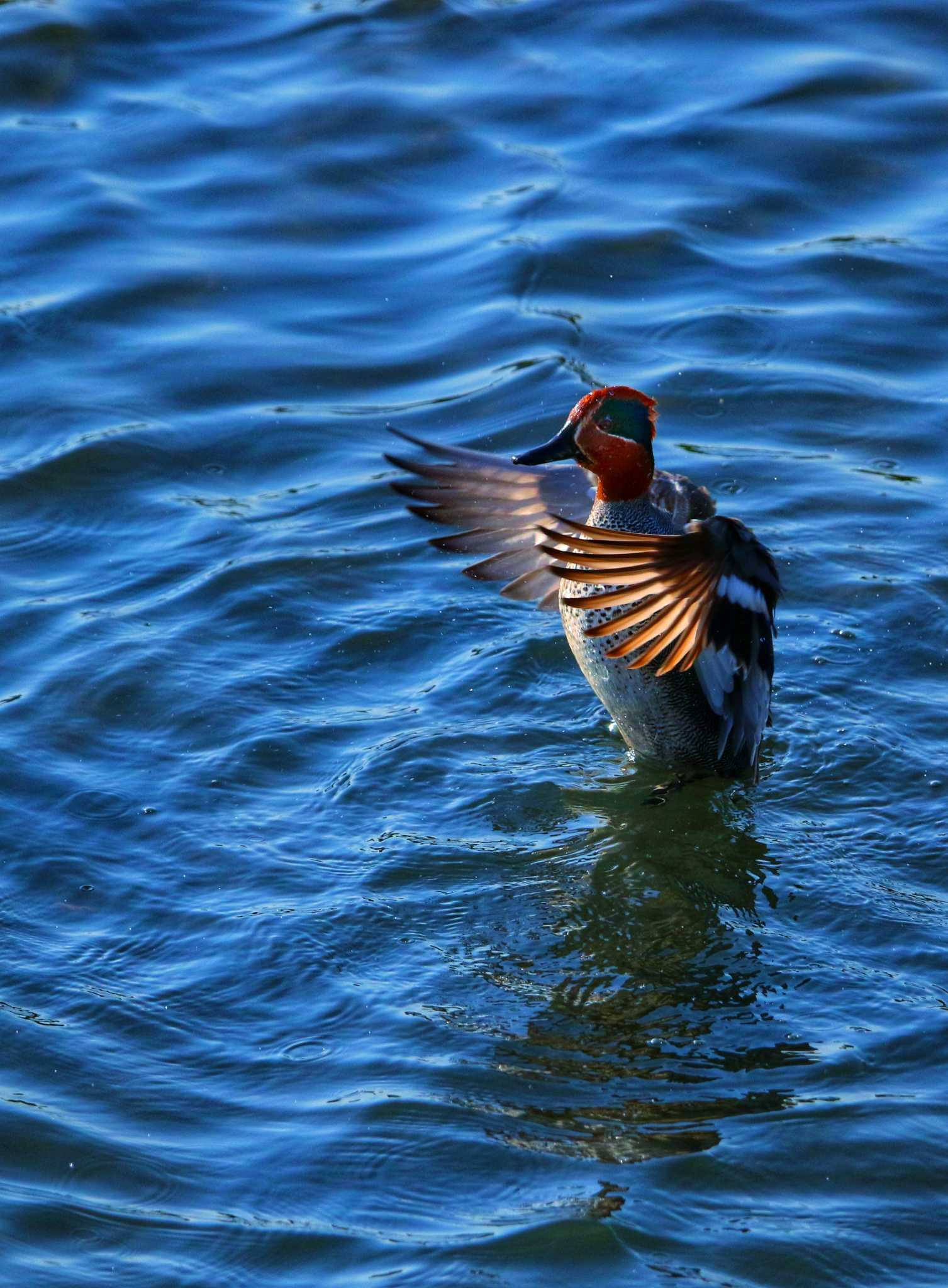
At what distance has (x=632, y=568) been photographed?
4605mm

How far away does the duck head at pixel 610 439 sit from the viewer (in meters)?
5.36

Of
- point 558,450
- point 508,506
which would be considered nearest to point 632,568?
point 558,450

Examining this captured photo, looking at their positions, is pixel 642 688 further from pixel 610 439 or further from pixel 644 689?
pixel 610 439

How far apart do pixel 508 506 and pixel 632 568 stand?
4.78ft

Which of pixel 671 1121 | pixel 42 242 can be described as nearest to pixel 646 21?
pixel 42 242

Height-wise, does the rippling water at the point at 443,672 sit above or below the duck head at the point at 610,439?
below

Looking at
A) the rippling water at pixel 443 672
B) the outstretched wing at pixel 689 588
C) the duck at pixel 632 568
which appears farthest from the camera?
the duck at pixel 632 568

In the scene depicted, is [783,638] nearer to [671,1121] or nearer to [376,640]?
[376,640]

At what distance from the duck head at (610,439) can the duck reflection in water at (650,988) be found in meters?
1.01

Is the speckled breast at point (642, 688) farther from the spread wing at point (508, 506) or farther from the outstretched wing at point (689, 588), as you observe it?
the outstretched wing at point (689, 588)

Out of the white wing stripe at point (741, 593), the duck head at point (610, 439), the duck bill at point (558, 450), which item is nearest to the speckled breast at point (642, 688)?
the duck head at point (610, 439)

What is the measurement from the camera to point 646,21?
11.0 metres

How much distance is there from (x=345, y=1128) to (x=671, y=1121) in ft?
2.44

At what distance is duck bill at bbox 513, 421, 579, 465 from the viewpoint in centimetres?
531
